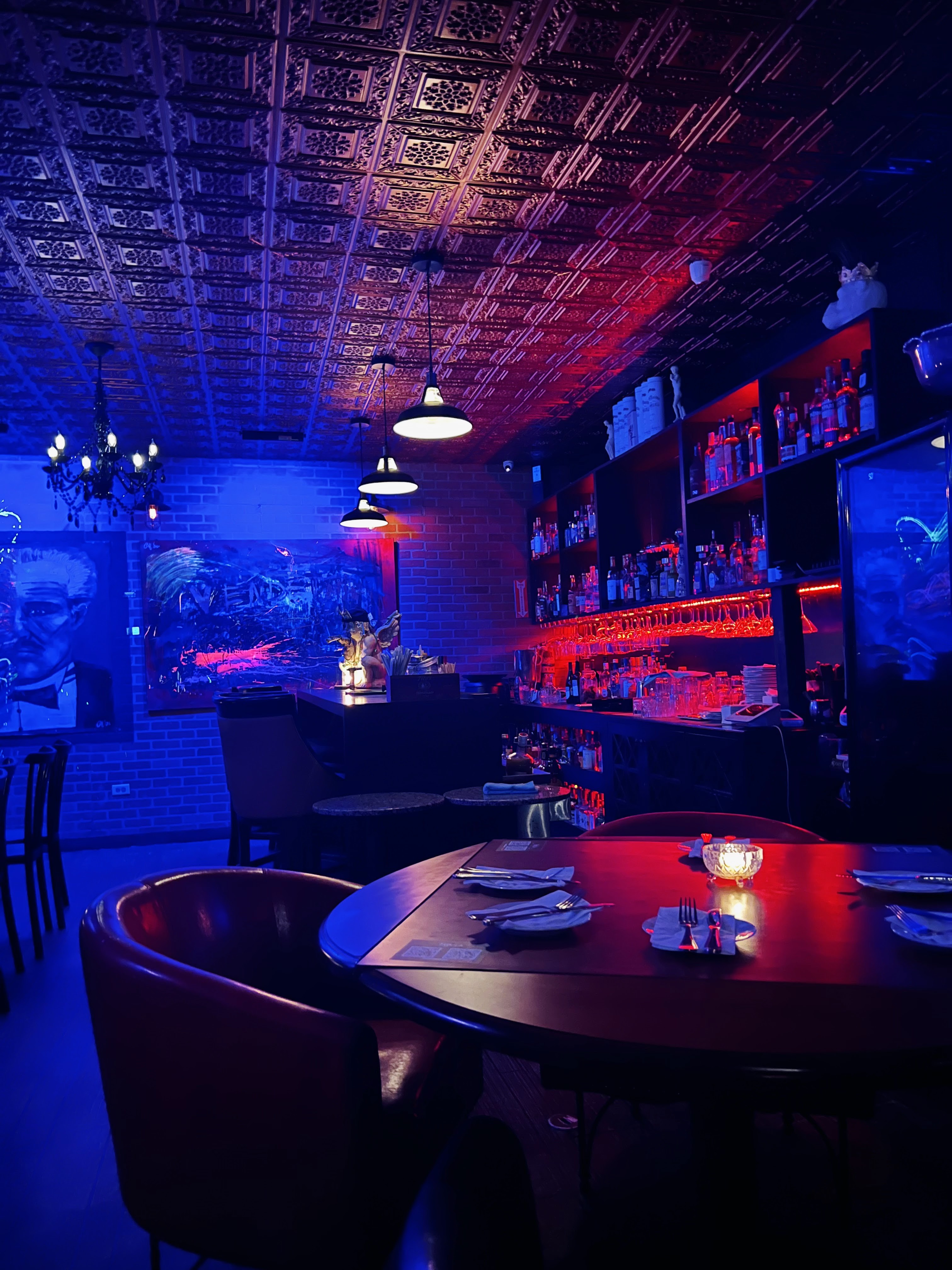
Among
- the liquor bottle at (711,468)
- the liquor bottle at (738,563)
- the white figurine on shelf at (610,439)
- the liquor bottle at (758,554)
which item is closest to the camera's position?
the liquor bottle at (758,554)

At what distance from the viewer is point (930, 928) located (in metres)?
1.31

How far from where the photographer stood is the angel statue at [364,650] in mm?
5105

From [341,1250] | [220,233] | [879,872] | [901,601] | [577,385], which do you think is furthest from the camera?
[577,385]

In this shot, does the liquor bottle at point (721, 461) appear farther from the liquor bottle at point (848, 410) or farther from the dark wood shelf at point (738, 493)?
the liquor bottle at point (848, 410)

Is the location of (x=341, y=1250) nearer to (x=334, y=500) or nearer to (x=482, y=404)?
(x=482, y=404)

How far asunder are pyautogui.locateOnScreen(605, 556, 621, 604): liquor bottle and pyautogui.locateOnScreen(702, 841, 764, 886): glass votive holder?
14.6 feet

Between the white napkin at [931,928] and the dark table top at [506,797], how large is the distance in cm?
179

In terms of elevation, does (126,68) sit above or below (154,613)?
above

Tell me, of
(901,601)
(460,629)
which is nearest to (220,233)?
(901,601)

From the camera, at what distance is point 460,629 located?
776cm

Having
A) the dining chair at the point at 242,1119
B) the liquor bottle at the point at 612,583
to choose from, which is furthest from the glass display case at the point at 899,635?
the liquor bottle at the point at 612,583

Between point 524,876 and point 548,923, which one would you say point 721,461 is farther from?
point 548,923

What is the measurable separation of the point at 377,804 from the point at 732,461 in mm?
2610

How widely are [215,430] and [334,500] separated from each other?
125 centimetres
